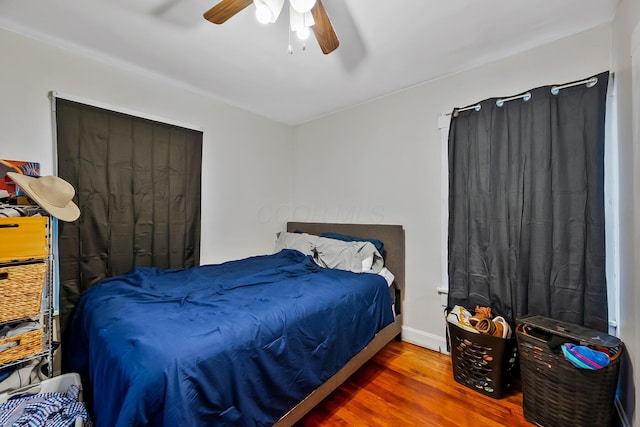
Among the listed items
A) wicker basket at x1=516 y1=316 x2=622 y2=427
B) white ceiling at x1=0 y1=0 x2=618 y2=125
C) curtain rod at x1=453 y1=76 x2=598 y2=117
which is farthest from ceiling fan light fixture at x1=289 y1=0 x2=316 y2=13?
wicker basket at x1=516 y1=316 x2=622 y2=427

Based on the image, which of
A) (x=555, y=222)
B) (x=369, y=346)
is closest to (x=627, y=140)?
(x=555, y=222)

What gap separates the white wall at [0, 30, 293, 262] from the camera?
72.5 inches

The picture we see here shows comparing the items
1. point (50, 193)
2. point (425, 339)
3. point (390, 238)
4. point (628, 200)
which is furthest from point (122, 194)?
point (628, 200)

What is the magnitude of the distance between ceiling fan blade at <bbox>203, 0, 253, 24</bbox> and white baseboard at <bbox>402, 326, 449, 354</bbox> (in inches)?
109

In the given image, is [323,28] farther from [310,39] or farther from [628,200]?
[628,200]

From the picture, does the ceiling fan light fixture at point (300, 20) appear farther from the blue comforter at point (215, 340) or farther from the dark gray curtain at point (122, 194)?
the dark gray curtain at point (122, 194)

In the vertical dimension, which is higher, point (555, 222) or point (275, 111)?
point (275, 111)

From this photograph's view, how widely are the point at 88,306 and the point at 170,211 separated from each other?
0.99 meters

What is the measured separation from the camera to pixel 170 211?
2.51 metres

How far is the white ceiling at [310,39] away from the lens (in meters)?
1.65

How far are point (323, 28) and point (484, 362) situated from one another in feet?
7.55

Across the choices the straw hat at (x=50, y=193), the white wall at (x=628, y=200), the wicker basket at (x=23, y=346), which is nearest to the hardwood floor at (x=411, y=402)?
the white wall at (x=628, y=200)

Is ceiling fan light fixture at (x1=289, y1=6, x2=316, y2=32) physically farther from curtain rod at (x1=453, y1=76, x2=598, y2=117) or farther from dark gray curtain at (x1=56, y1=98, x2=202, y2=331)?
dark gray curtain at (x1=56, y1=98, x2=202, y2=331)

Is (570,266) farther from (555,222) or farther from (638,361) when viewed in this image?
(638,361)
